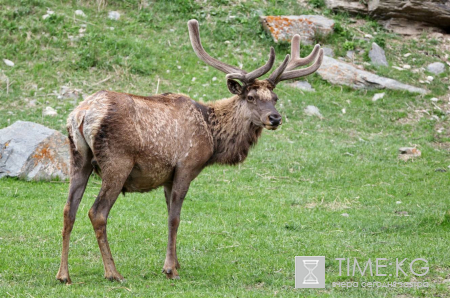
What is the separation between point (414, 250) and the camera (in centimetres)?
925

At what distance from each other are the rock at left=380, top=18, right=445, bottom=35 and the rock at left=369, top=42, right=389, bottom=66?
1839mm

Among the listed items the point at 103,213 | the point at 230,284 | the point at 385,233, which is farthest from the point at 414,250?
the point at 103,213

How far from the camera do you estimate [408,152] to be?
15547 mm

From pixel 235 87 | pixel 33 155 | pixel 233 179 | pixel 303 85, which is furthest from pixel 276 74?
pixel 303 85

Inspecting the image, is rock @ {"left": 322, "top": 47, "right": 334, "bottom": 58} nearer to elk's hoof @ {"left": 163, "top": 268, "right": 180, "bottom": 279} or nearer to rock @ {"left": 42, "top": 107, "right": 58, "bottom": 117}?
rock @ {"left": 42, "top": 107, "right": 58, "bottom": 117}

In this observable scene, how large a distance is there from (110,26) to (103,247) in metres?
12.9

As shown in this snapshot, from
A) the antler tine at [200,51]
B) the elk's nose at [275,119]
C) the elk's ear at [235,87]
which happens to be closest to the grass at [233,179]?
the elk's nose at [275,119]

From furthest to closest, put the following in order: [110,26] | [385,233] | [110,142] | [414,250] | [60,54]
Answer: [110,26]
[60,54]
[385,233]
[414,250]
[110,142]

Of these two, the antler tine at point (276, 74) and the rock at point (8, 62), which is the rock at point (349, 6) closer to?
the rock at point (8, 62)

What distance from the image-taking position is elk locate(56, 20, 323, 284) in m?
7.72

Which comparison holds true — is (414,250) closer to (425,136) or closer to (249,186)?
(249,186)

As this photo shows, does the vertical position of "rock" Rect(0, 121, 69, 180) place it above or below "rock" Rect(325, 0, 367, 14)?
below

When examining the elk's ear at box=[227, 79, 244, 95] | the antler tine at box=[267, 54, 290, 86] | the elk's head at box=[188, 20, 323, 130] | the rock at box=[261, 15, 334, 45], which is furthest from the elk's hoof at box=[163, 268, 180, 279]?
the rock at box=[261, 15, 334, 45]

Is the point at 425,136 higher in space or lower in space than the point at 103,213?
lower
